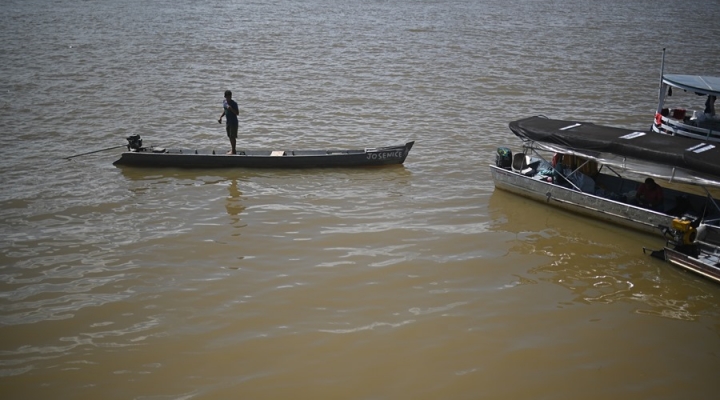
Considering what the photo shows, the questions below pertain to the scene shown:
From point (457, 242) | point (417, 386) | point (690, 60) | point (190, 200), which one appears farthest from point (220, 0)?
point (417, 386)

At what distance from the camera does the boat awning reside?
16.6 meters

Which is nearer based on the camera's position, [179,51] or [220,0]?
[179,51]

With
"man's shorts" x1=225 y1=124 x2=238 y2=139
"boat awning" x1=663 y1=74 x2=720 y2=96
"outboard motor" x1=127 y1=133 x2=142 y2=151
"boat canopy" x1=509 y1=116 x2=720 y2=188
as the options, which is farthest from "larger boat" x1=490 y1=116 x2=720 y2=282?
"outboard motor" x1=127 y1=133 x2=142 y2=151

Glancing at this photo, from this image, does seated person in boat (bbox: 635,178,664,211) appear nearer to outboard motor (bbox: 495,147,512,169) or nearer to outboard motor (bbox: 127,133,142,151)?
outboard motor (bbox: 495,147,512,169)

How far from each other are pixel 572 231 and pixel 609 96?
1272 cm

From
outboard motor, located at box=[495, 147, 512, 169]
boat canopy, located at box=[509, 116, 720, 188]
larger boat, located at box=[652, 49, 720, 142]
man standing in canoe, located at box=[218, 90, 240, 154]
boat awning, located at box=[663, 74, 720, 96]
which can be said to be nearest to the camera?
boat canopy, located at box=[509, 116, 720, 188]

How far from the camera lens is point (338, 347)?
9.43 metres

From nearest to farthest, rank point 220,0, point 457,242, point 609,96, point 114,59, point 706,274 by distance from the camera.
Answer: point 706,274
point 457,242
point 609,96
point 114,59
point 220,0

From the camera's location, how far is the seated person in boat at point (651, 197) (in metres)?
13.1

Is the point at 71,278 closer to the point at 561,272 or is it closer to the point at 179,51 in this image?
the point at 561,272

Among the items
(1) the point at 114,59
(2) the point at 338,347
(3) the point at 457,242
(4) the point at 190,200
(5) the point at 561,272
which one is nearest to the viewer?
(2) the point at 338,347

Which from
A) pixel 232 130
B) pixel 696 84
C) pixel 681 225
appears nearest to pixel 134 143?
pixel 232 130

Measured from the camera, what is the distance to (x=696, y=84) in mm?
17109

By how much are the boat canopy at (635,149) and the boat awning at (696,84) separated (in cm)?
433
